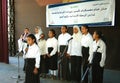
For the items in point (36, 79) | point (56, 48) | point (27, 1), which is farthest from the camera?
point (27, 1)

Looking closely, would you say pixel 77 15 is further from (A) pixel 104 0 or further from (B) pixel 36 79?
(B) pixel 36 79

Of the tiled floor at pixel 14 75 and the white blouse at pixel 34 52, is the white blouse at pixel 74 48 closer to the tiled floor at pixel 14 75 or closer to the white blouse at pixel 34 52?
the tiled floor at pixel 14 75

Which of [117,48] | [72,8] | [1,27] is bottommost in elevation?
[117,48]

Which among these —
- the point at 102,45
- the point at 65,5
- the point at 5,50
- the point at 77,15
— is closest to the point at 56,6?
the point at 65,5

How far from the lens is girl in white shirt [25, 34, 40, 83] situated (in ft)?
16.3

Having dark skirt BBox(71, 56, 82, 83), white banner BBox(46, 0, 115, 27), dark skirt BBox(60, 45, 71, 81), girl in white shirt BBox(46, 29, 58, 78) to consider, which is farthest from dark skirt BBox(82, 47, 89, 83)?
white banner BBox(46, 0, 115, 27)

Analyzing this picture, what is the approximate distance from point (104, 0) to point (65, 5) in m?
1.51

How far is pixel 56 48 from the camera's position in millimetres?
6250

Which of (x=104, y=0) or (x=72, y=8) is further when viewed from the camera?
(x=72, y=8)

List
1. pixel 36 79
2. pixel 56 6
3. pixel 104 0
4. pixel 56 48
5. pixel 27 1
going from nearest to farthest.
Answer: pixel 36 79, pixel 56 48, pixel 104 0, pixel 56 6, pixel 27 1

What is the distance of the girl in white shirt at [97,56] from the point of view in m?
5.27

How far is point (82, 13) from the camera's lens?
7738mm

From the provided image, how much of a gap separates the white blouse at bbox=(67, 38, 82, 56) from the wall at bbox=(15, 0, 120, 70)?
1.90 metres

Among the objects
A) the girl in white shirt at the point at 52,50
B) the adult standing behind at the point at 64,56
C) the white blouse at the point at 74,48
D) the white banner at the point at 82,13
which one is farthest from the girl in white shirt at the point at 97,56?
the white banner at the point at 82,13
